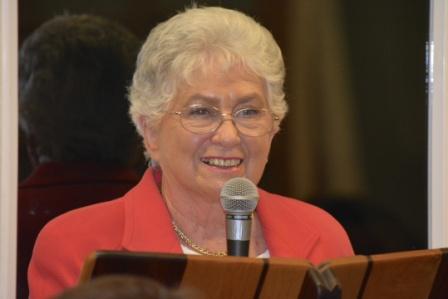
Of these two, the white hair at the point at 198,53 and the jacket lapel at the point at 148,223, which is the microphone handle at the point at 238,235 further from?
the white hair at the point at 198,53

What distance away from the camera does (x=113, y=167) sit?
2.44 m

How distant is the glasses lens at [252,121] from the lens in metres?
1.99

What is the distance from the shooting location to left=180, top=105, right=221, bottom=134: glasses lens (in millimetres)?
1968

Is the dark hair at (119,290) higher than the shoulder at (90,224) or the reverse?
higher

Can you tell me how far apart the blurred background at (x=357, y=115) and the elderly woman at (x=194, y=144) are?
52 cm

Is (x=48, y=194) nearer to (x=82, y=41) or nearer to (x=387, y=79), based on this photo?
(x=82, y=41)

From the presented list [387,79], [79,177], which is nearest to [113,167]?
[79,177]

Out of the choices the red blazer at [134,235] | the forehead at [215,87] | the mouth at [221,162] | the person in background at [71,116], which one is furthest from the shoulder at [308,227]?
the person in background at [71,116]

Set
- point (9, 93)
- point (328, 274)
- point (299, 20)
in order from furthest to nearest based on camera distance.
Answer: point (299, 20) → point (9, 93) → point (328, 274)

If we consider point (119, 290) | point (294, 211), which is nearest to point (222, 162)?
point (294, 211)

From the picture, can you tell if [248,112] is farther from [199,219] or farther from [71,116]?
[71,116]

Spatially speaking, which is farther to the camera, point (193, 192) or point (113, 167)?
point (113, 167)

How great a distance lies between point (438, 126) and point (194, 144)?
3.50ft

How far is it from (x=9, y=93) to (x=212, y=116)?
70 cm
